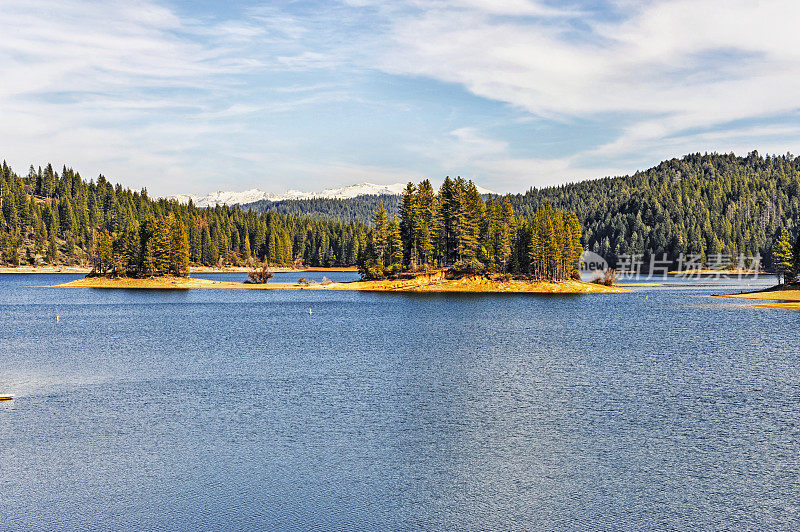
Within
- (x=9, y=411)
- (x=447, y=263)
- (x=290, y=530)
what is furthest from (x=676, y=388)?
(x=447, y=263)

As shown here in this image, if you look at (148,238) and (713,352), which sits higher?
(148,238)

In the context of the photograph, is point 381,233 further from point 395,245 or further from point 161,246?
point 161,246

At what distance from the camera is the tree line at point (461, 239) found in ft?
476

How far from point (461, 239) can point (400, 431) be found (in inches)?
4441

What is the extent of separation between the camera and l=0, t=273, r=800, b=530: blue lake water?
2366cm

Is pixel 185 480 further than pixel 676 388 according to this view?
No

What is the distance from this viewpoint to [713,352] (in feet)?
198

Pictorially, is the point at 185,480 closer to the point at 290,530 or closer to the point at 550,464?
the point at 290,530

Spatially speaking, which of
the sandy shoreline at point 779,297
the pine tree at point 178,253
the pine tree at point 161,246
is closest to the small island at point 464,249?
the sandy shoreline at point 779,297

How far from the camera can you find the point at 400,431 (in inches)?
1324

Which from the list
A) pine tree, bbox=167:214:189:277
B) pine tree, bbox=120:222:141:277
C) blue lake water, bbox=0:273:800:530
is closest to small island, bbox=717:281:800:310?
blue lake water, bbox=0:273:800:530

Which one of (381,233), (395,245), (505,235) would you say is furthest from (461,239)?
(381,233)

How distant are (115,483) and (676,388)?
114 ft

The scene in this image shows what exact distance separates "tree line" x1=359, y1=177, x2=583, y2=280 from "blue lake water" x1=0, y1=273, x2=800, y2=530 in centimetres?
7255
